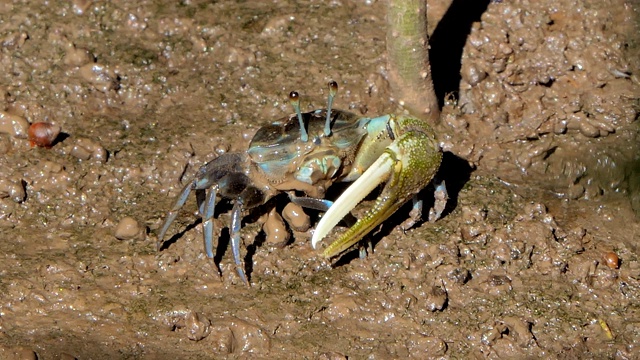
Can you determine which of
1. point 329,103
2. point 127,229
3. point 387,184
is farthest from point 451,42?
point 127,229

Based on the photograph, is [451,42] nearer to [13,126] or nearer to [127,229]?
[127,229]

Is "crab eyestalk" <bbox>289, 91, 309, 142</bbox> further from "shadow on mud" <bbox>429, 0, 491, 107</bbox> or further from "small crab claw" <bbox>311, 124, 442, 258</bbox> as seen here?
"shadow on mud" <bbox>429, 0, 491, 107</bbox>

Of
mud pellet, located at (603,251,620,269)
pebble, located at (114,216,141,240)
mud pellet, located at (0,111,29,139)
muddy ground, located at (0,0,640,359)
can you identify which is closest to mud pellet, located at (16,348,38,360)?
muddy ground, located at (0,0,640,359)

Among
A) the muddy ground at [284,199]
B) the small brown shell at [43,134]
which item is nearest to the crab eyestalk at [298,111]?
the muddy ground at [284,199]

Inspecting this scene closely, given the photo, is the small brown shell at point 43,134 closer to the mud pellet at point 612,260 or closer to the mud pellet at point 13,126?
the mud pellet at point 13,126

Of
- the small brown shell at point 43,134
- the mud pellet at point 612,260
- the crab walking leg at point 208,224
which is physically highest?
the small brown shell at point 43,134

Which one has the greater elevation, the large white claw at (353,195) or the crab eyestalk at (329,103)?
the crab eyestalk at (329,103)

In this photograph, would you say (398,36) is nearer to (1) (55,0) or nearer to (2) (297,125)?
(2) (297,125)
